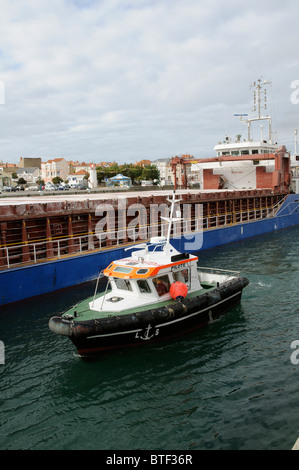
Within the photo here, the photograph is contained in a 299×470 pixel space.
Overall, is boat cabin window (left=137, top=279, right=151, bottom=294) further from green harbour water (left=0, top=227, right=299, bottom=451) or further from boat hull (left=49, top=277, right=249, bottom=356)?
green harbour water (left=0, top=227, right=299, bottom=451)

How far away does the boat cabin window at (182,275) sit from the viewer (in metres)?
14.3

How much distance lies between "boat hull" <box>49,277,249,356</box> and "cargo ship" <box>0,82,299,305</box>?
12.1 feet

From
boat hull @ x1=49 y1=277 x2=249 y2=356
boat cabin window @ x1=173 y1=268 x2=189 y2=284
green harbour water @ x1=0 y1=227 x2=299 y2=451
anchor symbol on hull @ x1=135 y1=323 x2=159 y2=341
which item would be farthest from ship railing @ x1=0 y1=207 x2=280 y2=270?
anchor symbol on hull @ x1=135 y1=323 x2=159 y2=341

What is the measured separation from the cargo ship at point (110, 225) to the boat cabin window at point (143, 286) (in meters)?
2.94

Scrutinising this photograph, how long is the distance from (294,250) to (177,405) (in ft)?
71.5

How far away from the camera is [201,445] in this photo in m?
8.26

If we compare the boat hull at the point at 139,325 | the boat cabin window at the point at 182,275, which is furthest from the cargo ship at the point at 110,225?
the boat hull at the point at 139,325

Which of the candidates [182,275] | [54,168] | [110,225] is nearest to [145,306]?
[182,275]

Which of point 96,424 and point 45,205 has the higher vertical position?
point 45,205

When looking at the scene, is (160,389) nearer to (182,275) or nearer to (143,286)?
(143,286)

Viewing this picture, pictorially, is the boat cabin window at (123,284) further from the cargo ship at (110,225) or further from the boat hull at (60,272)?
the boat hull at (60,272)

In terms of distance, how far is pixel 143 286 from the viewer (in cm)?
1357
